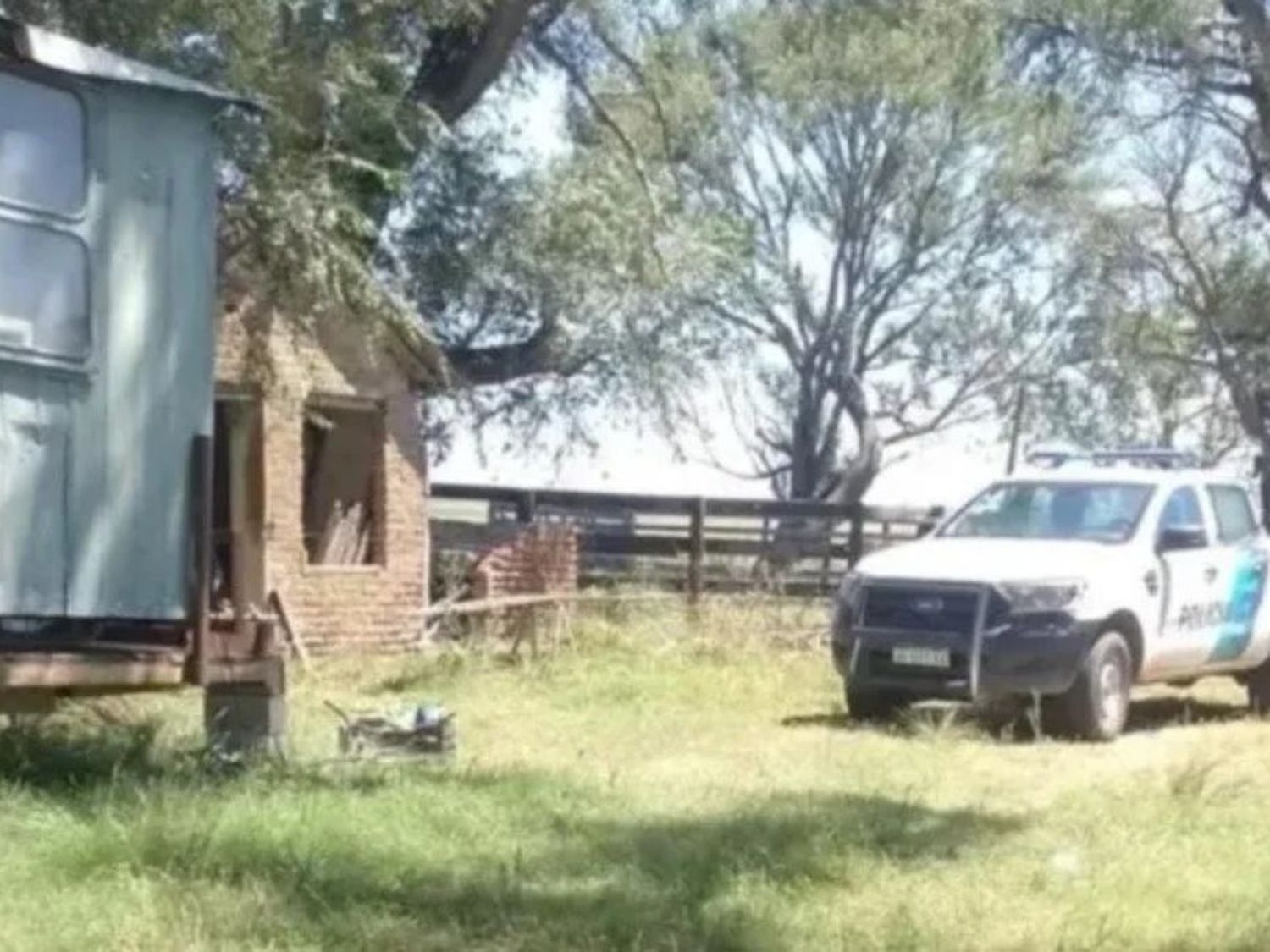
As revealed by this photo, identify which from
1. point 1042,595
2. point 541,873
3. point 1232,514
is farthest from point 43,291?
point 1232,514

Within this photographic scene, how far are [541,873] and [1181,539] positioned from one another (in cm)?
843

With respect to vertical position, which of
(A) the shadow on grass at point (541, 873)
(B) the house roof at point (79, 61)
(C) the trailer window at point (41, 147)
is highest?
(B) the house roof at point (79, 61)

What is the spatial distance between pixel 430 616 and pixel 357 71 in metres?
6.77

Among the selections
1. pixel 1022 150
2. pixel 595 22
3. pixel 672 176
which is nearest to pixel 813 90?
pixel 1022 150

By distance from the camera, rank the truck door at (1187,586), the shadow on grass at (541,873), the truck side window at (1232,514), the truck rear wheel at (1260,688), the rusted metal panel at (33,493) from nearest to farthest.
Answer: the shadow on grass at (541,873), the rusted metal panel at (33,493), the truck door at (1187,586), the truck side window at (1232,514), the truck rear wheel at (1260,688)

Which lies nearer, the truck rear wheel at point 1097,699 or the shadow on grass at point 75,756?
the shadow on grass at point 75,756

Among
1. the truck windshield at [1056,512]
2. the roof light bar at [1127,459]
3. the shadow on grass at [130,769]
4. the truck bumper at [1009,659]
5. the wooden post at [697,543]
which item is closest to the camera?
the shadow on grass at [130,769]

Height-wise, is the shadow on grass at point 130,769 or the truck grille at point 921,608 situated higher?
the truck grille at point 921,608

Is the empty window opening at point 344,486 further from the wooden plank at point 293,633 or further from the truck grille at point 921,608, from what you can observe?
the truck grille at point 921,608

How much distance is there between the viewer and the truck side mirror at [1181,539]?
1631 centimetres

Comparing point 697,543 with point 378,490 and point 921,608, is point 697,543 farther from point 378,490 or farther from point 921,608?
point 921,608

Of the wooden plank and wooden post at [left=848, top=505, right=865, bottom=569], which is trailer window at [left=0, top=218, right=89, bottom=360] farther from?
wooden post at [left=848, top=505, right=865, bottom=569]

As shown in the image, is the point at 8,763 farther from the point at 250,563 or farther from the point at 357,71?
the point at 357,71

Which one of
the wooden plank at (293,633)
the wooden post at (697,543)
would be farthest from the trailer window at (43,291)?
the wooden post at (697,543)
